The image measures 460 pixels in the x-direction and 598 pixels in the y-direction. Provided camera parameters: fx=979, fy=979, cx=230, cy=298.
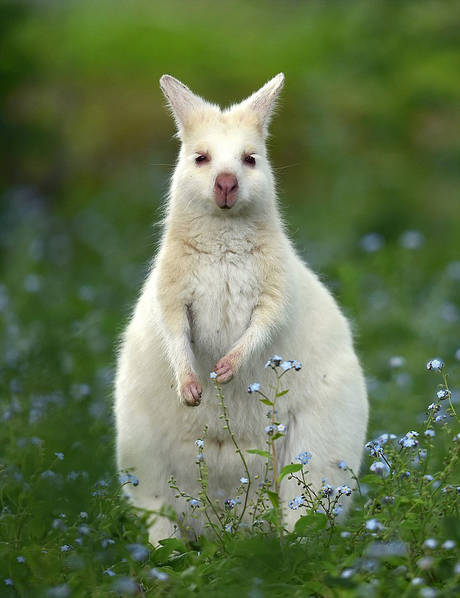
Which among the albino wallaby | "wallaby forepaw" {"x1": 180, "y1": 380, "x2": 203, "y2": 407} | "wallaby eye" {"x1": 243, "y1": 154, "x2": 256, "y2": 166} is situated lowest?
"wallaby forepaw" {"x1": 180, "y1": 380, "x2": 203, "y2": 407}

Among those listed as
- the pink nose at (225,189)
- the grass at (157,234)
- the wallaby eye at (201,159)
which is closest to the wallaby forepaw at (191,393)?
the grass at (157,234)

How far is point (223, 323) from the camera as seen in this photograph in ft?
14.1

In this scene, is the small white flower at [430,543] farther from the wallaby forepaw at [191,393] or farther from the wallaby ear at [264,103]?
the wallaby ear at [264,103]

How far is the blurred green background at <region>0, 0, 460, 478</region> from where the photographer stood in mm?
6695

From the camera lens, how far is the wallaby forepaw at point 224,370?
404 centimetres

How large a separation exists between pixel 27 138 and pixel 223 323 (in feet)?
20.5

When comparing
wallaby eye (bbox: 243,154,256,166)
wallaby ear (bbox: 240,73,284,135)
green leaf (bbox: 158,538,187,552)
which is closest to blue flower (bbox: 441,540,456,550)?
green leaf (bbox: 158,538,187,552)

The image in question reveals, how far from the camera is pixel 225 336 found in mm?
4316

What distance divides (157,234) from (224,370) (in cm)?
182

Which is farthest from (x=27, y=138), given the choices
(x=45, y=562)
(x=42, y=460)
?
(x=45, y=562)

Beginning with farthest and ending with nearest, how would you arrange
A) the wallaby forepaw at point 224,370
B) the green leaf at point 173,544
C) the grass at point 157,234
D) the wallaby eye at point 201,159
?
the wallaby eye at point 201,159 < the wallaby forepaw at point 224,370 < the green leaf at point 173,544 < the grass at point 157,234

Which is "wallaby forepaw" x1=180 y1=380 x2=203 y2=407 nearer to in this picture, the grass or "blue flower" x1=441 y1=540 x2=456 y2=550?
the grass

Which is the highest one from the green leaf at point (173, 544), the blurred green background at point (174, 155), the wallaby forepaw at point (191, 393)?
the blurred green background at point (174, 155)

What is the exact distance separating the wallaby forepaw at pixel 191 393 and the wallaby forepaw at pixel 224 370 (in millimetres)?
106
